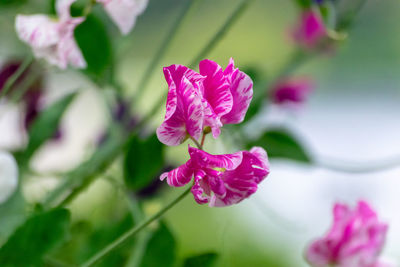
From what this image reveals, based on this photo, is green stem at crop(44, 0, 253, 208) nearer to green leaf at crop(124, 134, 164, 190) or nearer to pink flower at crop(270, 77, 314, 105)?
green leaf at crop(124, 134, 164, 190)

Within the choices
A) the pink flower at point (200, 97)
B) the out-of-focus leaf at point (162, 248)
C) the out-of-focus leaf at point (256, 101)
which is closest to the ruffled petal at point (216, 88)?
the pink flower at point (200, 97)

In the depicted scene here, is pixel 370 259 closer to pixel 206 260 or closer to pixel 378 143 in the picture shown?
pixel 206 260

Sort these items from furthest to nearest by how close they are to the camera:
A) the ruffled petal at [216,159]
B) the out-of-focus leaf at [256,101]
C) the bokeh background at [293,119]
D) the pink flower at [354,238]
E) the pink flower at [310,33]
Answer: the bokeh background at [293,119], the pink flower at [310,33], the out-of-focus leaf at [256,101], the pink flower at [354,238], the ruffled petal at [216,159]

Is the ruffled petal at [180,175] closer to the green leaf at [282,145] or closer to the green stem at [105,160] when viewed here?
the green stem at [105,160]

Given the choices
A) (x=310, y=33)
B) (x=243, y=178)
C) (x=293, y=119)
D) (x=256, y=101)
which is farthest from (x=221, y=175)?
(x=293, y=119)

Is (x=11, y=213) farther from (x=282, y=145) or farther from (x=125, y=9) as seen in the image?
(x=282, y=145)

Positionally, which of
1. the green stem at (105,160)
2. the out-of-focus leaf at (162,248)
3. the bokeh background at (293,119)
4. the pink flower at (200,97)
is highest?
the pink flower at (200,97)

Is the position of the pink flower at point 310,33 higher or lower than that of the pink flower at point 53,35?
→ lower

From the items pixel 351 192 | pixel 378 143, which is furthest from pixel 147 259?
pixel 378 143
